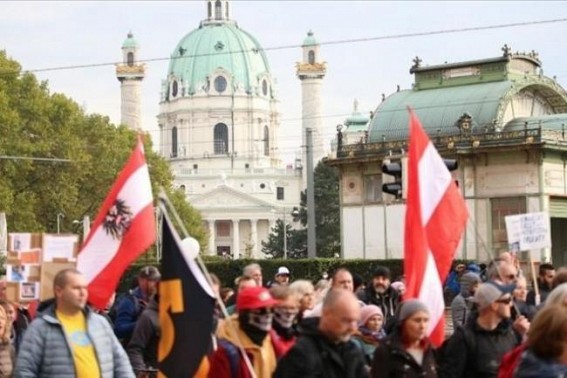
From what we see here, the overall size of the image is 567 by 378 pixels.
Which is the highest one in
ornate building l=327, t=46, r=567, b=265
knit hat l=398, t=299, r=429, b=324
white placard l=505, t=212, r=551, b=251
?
ornate building l=327, t=46, r=567, b=265

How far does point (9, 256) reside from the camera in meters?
14.3

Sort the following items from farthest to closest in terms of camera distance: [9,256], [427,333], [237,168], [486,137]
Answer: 1. [237,168]
2. [486,137]
3. [9,256]
4. [427,333]

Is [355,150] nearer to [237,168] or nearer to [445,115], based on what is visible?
[445,115]

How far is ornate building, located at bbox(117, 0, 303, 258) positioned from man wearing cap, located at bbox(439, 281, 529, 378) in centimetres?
16551

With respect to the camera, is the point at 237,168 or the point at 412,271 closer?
the point at 412,271

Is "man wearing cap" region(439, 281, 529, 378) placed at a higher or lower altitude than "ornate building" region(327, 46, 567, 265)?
lower

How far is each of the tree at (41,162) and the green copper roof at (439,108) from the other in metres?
17.5

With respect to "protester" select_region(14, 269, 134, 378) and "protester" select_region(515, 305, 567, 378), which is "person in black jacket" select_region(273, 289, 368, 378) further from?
"protester" select_region(14, 269, 134, 378)

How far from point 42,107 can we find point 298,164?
119948 millimetres

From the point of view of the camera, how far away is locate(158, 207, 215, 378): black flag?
29.3ft

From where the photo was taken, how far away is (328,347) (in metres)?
8.08

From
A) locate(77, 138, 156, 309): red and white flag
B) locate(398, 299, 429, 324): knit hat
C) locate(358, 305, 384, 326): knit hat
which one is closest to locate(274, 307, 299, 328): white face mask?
locate(398, 299, 429, 324): knit hat

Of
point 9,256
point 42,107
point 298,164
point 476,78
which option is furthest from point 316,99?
point 9,256

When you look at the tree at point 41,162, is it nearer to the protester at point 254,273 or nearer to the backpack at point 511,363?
the protester at point 254,273
